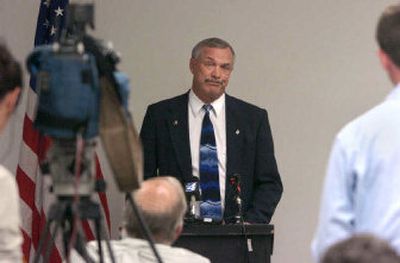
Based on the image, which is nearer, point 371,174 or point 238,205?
point 371,174

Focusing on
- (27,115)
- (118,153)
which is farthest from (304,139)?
(118,153)

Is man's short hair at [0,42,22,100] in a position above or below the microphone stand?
above

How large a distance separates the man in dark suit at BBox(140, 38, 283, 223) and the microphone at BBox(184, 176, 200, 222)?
0.22 metres

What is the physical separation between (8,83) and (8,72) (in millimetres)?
28

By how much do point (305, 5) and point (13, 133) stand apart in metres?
1.85

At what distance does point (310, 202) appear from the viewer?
623cm

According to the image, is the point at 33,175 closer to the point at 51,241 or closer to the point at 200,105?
the point at 200,105

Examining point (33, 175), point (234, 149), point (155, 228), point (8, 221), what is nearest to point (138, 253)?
point (155, 228)

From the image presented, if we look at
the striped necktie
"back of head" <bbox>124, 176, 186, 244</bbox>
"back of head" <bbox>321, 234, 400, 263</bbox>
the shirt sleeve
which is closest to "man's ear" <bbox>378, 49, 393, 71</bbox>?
the shirt sleeve

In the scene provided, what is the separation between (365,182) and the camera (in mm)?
2803

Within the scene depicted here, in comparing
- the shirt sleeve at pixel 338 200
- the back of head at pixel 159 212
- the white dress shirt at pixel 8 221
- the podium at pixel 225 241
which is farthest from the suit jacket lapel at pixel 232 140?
the white dress shirt at pixel 8 221

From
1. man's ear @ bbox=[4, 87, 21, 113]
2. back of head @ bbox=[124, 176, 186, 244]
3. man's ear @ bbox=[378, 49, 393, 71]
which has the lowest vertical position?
back of head @ bbox=[124, 176, 186, 244]

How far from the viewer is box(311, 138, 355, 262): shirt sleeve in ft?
9.16

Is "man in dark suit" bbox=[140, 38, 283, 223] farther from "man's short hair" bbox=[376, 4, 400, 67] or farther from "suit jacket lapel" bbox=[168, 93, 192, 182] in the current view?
"man's short hair" bbox=[376, 4, 400, 67]
